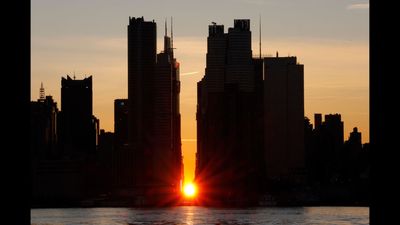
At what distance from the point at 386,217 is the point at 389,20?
2192 mm

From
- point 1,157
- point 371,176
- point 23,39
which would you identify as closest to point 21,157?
point 1,157

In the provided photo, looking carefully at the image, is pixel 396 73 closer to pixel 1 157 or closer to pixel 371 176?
pixel 371 176

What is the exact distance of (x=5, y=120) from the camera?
11.8 metres

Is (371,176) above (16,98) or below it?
below

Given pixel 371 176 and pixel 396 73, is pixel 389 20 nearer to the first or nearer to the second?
pixel 396 73

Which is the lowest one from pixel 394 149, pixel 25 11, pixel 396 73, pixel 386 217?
pixel 386 217

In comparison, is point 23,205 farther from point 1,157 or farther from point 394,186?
point 394,186

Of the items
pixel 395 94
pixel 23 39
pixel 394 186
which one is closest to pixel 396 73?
pixel 395 94

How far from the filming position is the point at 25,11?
39.6 feet

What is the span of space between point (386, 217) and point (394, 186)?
0.38 m

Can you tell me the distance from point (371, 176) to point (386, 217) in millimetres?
562

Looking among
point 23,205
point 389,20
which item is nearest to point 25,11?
point 23,205

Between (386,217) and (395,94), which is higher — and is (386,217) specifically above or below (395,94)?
below

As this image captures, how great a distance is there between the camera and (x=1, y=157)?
11758mm
